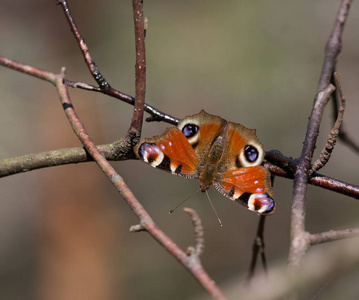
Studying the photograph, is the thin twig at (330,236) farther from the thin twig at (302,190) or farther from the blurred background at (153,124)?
the blurred background at (153,124)

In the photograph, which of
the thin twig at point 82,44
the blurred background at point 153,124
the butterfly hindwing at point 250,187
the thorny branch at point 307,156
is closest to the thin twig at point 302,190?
the thorny branch at point 307,156

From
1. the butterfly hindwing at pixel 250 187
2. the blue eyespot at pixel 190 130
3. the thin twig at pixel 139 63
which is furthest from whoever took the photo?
the blue eyespot at pixel 190 130

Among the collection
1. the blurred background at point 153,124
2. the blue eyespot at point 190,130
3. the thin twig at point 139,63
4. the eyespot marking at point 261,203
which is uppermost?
the thin twig at point 139,63

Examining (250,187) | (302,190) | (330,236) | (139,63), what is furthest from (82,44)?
(330,236)

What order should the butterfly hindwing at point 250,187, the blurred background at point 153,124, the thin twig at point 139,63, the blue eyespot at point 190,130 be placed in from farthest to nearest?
the blurred background at point 153,124, the blue eyespot at point 190,130, the butterfly hindwing at point 250,187, the thin twig at point 139,63

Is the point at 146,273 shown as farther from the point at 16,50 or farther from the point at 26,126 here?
the point at 16,50

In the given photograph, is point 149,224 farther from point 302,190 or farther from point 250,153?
point 250,153

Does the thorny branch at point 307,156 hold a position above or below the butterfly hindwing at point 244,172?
above

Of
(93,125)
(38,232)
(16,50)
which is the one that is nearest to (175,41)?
(93,125)
